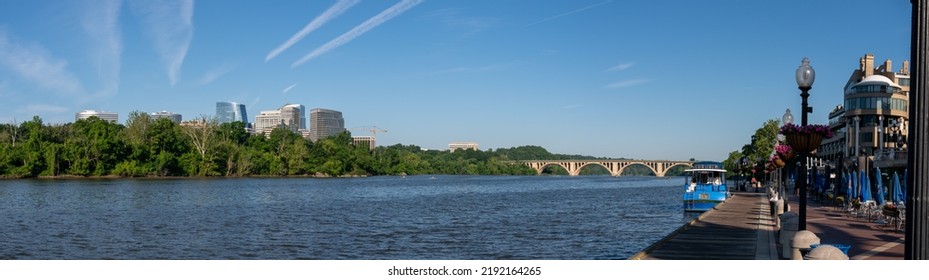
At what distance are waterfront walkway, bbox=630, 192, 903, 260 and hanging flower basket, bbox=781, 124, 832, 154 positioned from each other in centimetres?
383

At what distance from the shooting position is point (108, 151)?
4619 inches

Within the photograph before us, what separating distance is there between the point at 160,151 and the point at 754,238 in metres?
119

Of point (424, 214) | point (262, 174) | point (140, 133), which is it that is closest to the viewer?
point (424, 214)

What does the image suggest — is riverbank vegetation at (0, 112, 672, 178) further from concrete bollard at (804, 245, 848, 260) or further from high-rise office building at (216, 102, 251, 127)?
concrete bollard at (804, 245, 848, 260)

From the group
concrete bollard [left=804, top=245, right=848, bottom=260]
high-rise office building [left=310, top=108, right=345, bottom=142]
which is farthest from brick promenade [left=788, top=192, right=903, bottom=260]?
high-rise office building [left=310, top=108, right=345, bottom=142]

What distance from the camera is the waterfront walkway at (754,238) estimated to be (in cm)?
1778

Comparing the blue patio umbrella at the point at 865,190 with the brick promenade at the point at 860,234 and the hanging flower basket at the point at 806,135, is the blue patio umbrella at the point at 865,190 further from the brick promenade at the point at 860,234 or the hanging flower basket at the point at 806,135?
the hanging flower basket at the point at 806,135

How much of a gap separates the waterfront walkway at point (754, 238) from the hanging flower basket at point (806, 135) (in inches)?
151

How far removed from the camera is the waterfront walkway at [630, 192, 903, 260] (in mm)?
17781

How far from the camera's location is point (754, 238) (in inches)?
880

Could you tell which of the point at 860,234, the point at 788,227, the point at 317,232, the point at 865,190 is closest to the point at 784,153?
the point at 860,234
